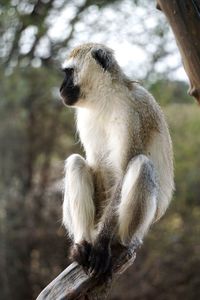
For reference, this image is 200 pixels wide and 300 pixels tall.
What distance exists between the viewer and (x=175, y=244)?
10.7 m

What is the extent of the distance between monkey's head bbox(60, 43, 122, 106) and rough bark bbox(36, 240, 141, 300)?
129 centimetres

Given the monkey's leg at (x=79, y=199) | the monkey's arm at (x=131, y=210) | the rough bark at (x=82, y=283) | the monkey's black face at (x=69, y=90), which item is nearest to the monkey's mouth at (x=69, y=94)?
the monkey's black face at (x=69, y=90)

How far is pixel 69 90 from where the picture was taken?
507 cm

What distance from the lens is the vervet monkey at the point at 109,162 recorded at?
172 inches

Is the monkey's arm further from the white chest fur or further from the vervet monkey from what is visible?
the white chest fur

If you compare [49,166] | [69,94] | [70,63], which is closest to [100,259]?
[69,94]

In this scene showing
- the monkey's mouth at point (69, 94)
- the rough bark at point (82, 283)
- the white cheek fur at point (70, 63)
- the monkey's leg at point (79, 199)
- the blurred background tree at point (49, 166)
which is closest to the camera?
the rough bark at point (82, 283)

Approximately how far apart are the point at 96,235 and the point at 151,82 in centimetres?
613

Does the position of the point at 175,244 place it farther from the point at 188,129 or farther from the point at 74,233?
the point at 74,233

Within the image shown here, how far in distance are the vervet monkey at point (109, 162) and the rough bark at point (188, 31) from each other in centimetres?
67

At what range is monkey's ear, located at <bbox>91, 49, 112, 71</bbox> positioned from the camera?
5062 millimetres

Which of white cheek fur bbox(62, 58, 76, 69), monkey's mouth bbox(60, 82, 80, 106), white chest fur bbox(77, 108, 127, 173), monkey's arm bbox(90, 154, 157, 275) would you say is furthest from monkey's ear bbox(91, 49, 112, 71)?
monkey's arm bbox(90, 154, 157, 275)

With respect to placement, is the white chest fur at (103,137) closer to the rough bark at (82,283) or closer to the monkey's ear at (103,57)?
the monkey's ear at (103,57)

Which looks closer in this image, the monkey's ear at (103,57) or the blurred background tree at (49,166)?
the monkey's ear at (103,57)
